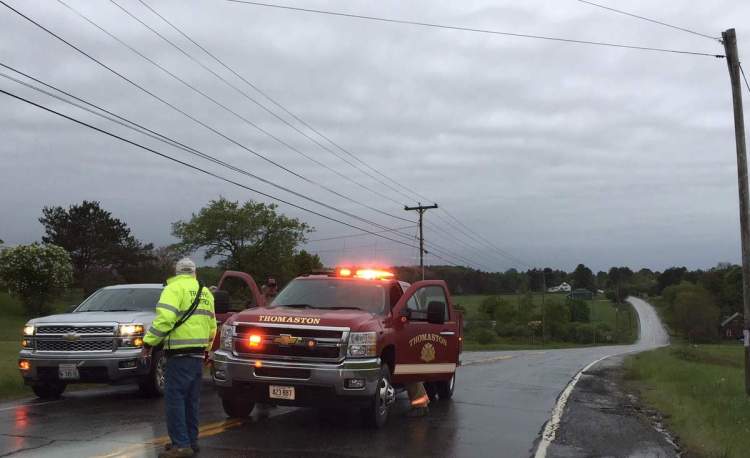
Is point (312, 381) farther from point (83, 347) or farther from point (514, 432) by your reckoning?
point (83, 347)

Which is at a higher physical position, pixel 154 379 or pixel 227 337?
pixel 227 337

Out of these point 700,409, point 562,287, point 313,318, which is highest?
point 562,287

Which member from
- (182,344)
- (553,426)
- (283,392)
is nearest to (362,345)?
(283,392)

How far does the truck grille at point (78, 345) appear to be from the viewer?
11.2 m

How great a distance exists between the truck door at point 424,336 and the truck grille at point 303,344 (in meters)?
1.40

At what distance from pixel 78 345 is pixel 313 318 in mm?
4230

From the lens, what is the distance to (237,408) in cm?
983

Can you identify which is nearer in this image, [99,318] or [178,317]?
[178,317]

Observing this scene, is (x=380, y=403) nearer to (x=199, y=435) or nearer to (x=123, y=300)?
(x=199, y=435)

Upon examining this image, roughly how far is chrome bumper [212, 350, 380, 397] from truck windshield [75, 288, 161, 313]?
4013 millimetres

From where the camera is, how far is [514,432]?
32.0 ft

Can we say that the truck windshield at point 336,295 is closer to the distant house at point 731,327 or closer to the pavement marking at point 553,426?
the pavement marking at point 553,426

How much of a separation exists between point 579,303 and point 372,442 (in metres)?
131

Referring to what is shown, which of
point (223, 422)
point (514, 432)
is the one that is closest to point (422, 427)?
point (514, 432)
